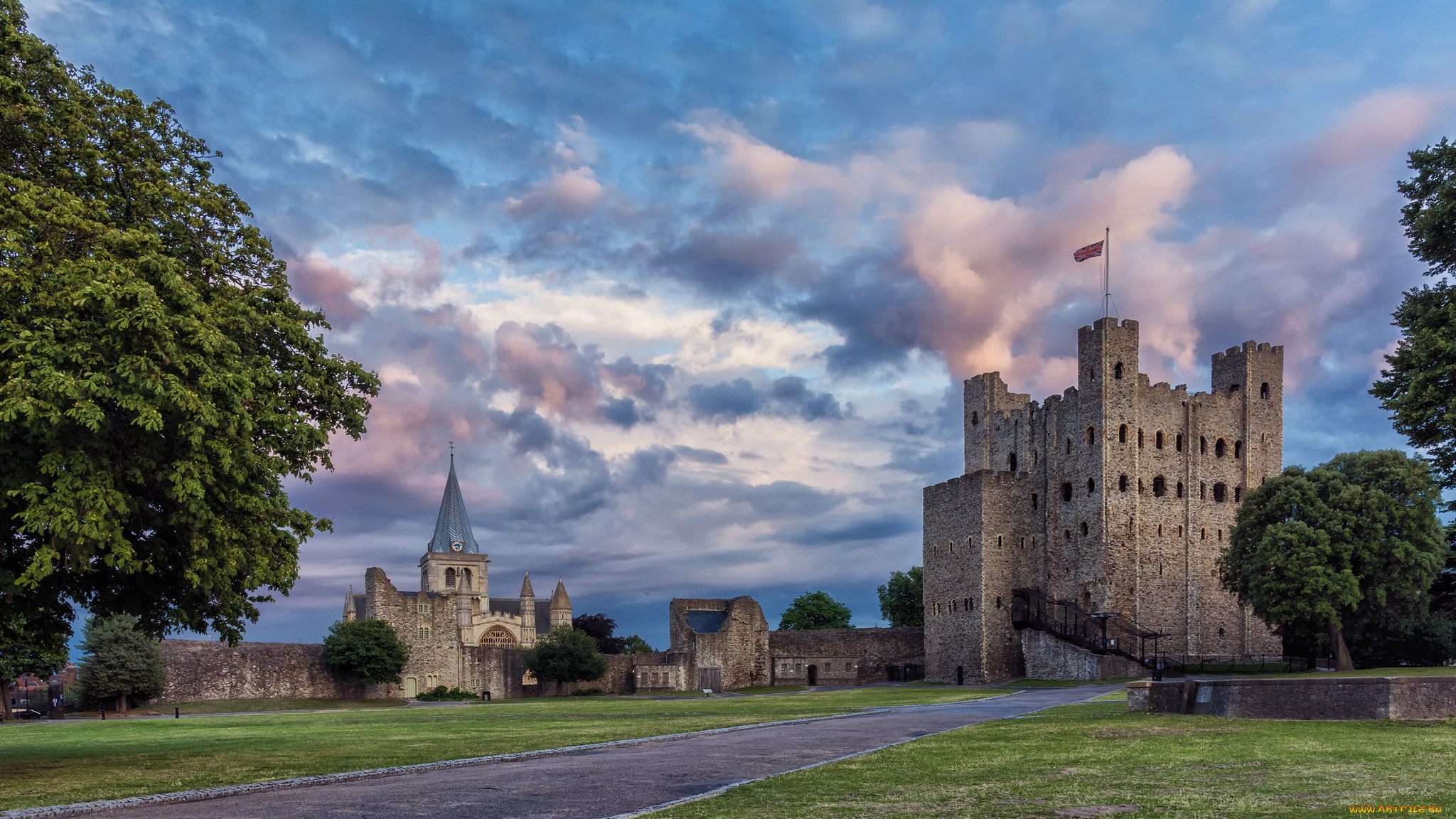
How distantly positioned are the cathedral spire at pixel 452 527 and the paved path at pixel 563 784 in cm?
12909

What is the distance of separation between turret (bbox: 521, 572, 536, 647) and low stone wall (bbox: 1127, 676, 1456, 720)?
4645 inches

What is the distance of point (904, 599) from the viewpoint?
99.1 meters

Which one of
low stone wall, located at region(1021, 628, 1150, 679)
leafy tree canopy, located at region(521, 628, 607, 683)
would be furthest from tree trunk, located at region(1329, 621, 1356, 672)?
leafy tree canopy, located at region(521, 628, 607, 683)

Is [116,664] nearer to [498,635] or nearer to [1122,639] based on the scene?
[1122,639]

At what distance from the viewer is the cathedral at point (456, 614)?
63.3 m

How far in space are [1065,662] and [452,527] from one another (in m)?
105

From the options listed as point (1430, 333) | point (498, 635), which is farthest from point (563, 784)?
point (498, 635)

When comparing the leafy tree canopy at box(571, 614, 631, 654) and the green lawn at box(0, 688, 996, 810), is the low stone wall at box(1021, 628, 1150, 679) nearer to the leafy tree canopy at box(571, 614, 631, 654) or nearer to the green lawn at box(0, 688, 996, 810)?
the green lawn at box(0, 688, 996, 810)

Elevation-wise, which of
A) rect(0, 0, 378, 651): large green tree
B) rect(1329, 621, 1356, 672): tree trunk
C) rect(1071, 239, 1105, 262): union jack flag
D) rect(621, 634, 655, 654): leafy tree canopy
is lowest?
rect(621, 634, 655, 654): leafy tree canopy

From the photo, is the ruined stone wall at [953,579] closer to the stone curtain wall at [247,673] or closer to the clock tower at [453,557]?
the stone curtain wall at [247,673]

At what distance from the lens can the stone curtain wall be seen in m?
53.0

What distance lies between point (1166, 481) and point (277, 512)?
5775 cm

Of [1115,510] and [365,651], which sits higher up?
[1115,510]

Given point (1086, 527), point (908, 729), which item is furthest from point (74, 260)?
point (1086, 527)
